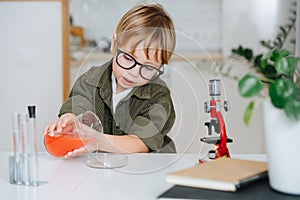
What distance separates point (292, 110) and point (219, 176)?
17cm

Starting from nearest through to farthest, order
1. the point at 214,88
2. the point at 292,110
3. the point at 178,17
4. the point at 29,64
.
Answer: the point at 292,110, the point at 214,88, the point at 29,64, the point at 178,17

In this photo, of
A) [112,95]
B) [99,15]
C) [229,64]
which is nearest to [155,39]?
[112,95]

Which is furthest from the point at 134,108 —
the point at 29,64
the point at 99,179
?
the point at 29,64

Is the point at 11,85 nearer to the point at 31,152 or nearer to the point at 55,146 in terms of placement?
the point at 55,146

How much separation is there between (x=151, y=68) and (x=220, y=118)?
0.69 ft

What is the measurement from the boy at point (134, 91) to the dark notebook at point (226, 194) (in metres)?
0.36

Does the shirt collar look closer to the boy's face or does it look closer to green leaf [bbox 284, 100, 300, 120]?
the boy's face

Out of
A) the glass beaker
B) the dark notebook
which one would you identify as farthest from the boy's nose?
the dark notebook

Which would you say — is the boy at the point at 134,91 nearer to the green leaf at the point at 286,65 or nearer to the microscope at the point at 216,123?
the microscope at the point at 216,123

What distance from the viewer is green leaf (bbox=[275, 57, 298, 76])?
0.81 meters

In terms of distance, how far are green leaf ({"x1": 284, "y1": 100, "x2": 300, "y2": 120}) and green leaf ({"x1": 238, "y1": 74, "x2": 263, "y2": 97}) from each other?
0.05 meters

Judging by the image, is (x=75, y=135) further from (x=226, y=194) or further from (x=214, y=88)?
(x=226, y=194)

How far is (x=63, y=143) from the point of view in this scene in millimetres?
1164

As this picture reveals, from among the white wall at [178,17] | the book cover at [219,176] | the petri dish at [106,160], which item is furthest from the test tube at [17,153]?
the white wall at [178,17]
